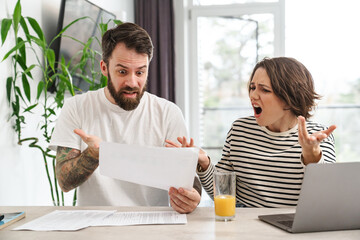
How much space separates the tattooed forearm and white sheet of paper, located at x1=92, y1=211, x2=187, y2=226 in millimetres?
250

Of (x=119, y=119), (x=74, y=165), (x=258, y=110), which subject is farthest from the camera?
(x=119, y=119)

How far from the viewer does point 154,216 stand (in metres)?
1.30

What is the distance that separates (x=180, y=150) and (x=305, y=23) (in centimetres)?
337

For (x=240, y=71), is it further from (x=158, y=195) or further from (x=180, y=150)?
(x=180, y=150)

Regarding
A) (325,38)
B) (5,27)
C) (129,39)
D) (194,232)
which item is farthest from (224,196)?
(325,38)

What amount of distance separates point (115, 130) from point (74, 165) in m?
0.28

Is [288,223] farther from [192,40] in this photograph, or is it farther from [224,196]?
[192,40]

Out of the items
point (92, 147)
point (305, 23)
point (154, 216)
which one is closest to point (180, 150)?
point (154, 216)

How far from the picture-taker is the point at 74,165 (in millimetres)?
1563

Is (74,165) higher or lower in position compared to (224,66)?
lower

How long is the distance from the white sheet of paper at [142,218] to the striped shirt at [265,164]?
0.32 meters

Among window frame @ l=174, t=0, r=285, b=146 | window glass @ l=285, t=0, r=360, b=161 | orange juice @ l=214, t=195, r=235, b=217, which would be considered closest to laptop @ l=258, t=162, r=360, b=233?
orange juice @ l=214, t=195, r=235, b=217

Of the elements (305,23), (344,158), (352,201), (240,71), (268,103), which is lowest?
(344,158)

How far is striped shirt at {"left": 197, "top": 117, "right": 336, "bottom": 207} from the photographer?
158cm
